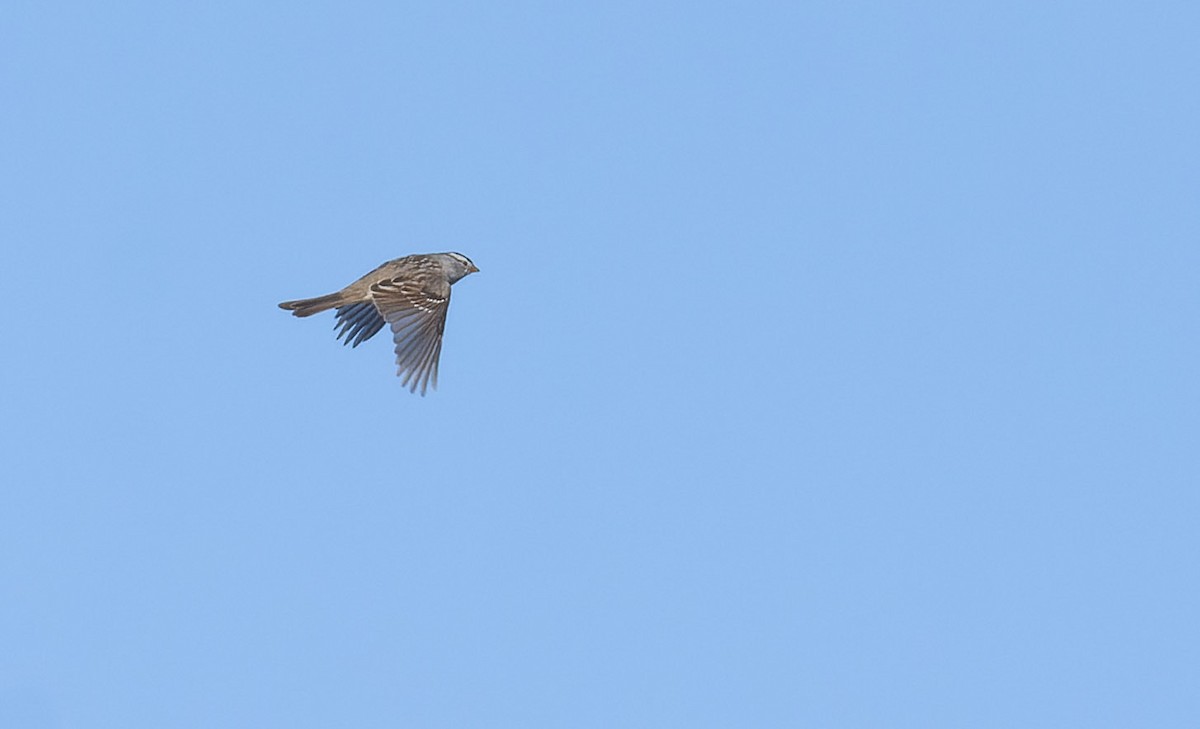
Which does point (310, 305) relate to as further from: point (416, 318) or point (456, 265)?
point (456, 265)

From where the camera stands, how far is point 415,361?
18344 mm

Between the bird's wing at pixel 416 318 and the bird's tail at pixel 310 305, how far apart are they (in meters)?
0.66

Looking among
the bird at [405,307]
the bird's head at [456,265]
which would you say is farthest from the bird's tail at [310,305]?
the bird's head at [456,265]

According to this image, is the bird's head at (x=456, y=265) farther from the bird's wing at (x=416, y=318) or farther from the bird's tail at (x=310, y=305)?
the bird's tail at (x=310, y=305)

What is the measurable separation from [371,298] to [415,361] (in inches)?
54.4

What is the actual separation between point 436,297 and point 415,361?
1184 millimetres

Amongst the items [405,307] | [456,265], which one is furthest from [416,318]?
[456,265]

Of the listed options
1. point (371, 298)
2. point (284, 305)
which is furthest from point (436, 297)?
point (284, 305)

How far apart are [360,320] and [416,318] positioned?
1.04 meters

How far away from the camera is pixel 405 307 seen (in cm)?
1873

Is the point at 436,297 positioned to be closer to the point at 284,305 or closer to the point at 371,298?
the point at 371,298

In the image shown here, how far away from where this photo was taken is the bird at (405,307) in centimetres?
1833

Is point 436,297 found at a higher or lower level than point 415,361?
higher

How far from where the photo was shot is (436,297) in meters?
19.1
